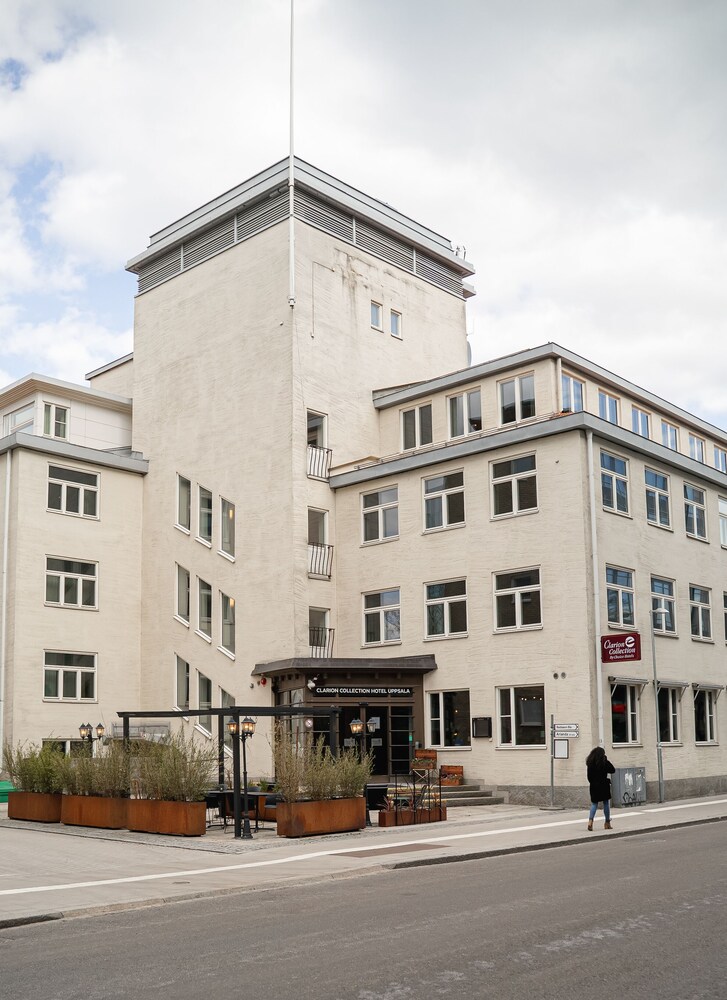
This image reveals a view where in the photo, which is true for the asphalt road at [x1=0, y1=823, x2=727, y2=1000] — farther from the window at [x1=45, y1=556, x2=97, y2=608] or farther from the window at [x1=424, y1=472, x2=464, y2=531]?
the window at [x1=45, y1=556, x2=97, y2=608]

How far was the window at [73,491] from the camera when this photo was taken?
117ft

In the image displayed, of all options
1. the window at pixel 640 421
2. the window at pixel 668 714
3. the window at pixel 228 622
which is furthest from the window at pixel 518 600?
the window at pixel 228 622

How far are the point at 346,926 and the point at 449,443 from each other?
77.9ft

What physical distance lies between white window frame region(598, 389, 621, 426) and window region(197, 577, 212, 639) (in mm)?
14093

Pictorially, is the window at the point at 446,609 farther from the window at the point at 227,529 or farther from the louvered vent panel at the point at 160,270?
the louvered vent panel at the point at 160,270

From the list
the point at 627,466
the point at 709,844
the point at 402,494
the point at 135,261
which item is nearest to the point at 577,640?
the point at 627,466

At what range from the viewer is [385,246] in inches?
1521

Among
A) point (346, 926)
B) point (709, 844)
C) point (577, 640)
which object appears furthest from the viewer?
point (577, 640)

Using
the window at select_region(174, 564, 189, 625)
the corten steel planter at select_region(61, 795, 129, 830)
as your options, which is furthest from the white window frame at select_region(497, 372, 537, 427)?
the corten steel planter at select_region(61, 795, 129, 830)

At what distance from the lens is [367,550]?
1339 inches

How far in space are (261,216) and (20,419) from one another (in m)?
11.8

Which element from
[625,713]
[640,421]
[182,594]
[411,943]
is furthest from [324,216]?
[411,943]

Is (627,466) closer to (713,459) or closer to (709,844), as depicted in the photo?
(713,459)

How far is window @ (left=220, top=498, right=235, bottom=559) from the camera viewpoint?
35.3m
